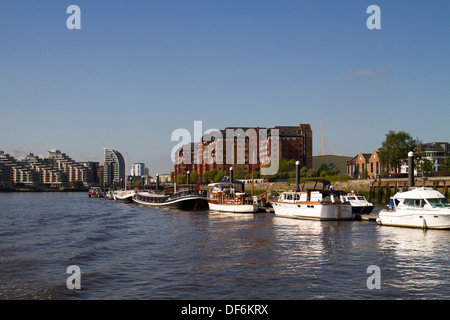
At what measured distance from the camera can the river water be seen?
1811 cm

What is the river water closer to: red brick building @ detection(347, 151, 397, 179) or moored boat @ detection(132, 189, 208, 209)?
moored boat @ detection(132, 189, 208, 209)

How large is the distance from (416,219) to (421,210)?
0.88m

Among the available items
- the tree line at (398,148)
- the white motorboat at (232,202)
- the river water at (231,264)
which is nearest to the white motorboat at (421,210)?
the river water at (231,264)

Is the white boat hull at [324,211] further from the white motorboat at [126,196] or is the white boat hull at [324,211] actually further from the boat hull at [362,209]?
the white motorboat at [126,196]

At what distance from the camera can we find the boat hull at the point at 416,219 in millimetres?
35406

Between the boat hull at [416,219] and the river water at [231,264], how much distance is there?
85 centimetres

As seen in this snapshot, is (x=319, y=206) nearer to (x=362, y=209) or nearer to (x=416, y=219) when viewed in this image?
(x=362, y=209)

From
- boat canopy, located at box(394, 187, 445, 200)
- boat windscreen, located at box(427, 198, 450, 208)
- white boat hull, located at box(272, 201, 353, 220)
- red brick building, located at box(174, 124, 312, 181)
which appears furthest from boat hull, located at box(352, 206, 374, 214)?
red brick building, located at box(174, 124, 312, 181)

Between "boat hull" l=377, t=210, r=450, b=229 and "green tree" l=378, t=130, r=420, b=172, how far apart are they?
7345 cm

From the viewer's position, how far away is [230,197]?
211 feet

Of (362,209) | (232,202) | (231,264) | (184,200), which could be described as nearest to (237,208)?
(232,202)
